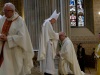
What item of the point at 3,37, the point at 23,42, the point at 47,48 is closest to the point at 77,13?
Answer: the point at 47,48

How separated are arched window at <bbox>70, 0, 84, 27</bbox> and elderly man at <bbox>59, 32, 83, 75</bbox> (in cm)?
600

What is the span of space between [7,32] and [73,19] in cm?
896

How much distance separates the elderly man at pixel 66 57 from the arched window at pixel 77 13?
600 centimetres

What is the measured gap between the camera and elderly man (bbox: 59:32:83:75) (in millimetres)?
7272

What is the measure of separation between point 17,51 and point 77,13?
9.23 m

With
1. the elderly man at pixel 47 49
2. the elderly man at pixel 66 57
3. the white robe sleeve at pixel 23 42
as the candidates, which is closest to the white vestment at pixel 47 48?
the elderly man at pixel 47 49

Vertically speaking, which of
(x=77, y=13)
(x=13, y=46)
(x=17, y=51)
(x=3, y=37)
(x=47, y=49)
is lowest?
(x=47, y=49)

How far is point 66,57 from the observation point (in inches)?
287

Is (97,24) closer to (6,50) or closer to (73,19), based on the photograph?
(73,19)

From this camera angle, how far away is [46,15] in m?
9.69

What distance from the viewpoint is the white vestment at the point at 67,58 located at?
286 inches

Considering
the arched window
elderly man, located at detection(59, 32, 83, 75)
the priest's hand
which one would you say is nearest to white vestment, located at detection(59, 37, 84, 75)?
elderly man, located at detection(59, 32, 83, 75)

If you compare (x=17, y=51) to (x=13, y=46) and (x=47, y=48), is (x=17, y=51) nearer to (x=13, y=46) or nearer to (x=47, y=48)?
(x=13, y=46)

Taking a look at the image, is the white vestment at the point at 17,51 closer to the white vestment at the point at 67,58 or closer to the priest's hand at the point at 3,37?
the priest's hand at the point at 3,37
